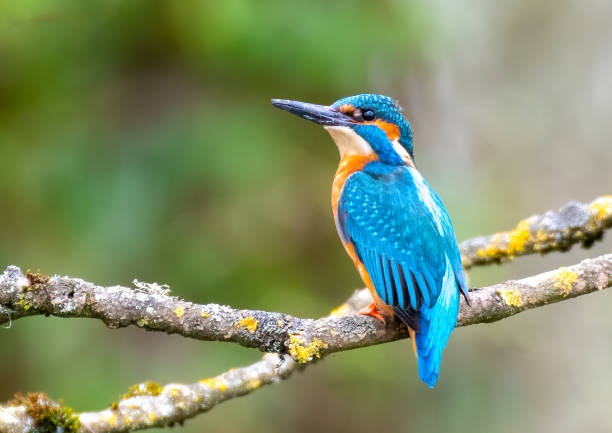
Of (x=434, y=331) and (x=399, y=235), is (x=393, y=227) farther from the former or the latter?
(x=434, y=331)

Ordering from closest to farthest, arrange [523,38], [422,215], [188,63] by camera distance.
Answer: [422,215]
[188,63]
[523,38]

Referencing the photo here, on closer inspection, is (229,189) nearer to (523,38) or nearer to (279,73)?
(279,73)

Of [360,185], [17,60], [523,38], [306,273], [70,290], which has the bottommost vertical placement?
[70,290]

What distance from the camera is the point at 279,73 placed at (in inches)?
203

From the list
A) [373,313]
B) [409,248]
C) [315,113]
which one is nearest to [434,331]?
[373,313]

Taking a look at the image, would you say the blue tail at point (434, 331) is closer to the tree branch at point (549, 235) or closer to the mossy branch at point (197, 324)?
the mossy branch at point (197, 324)

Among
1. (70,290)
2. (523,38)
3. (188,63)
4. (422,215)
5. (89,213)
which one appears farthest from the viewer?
(523,38)

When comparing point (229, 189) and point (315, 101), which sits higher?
point (315, 101)

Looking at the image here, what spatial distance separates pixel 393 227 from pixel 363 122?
688 millimetres

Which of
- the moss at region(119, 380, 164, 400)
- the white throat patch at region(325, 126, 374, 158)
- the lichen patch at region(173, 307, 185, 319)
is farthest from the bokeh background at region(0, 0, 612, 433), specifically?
the lichen patch at region(173, 307, 185, 319)

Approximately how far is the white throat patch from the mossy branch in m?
1.00

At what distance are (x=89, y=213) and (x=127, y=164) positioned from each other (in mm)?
445

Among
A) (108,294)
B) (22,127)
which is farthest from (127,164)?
(108,294)

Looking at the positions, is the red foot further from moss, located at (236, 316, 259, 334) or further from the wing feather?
moss, located at (236, 316, 259, 334)
